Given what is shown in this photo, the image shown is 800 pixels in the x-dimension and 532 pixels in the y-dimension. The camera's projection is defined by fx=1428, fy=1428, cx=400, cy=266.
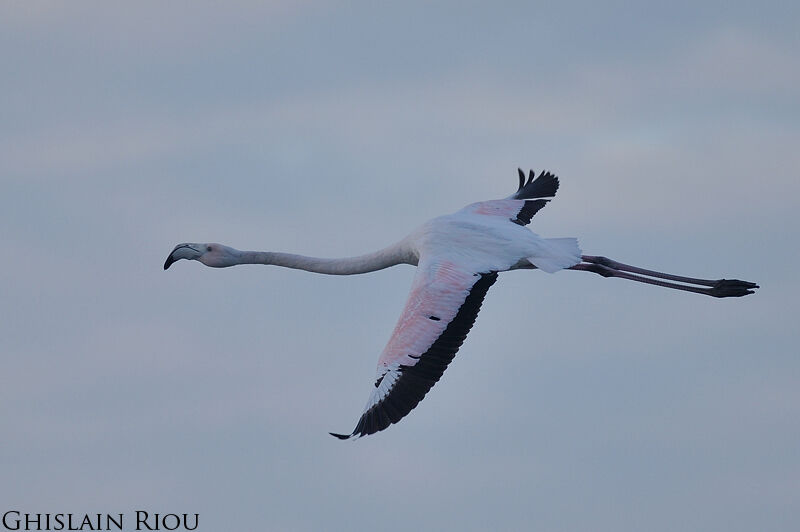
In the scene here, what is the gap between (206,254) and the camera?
24203 mm

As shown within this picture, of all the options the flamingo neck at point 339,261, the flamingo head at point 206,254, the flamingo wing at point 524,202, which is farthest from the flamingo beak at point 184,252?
the flamingo wing at point 524,202

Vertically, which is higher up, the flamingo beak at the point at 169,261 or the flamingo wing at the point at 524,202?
the flamingo wing at the point at 524,202

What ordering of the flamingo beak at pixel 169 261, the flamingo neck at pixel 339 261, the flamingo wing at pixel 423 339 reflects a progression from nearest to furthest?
the flamingo wing at pixel 423 339 < the flamingo neck at pixel 339 261 < the flamingo beak at pixel 169 261

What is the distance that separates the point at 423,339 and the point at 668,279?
586cm

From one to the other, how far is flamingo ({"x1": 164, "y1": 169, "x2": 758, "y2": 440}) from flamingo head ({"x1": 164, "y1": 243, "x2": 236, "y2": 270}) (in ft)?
0.06

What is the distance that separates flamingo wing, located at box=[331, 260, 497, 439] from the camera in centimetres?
1911

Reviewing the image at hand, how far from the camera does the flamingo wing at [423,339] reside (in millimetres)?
19109

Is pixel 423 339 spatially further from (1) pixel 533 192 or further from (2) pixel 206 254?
(1) pixel 533 192

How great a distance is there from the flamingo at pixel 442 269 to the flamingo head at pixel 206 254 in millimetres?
17

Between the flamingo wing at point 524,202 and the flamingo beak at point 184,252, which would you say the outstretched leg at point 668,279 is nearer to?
the flamingo wing at point 524,202

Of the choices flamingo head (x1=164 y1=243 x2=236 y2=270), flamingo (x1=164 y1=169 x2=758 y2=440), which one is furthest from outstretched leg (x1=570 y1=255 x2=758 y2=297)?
flamingo head (x1=164 y1=243 x2=236 y2=270)

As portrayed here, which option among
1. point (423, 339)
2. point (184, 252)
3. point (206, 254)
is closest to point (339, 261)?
point (206, 254)

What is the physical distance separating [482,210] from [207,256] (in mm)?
4737

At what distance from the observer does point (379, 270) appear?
23.0m
